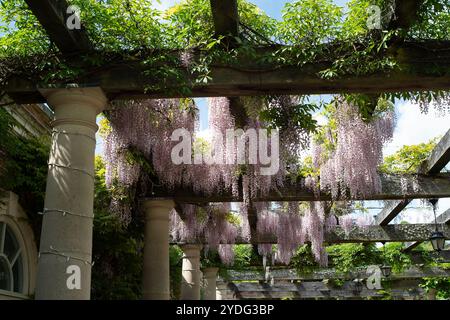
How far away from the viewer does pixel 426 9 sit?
4102mm

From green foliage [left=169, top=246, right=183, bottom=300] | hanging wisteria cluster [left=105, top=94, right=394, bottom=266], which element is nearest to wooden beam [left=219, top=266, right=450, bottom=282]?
green foliage [left=169, top=246, right=183, bottom=300]

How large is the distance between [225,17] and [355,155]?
11.3ft

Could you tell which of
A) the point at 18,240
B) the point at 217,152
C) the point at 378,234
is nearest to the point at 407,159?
the point at 217,152

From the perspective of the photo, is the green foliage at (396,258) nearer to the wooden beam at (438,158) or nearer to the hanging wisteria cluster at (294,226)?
the hanging wisteria cluster at (294,226)

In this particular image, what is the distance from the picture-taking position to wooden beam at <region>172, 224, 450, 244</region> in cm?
1066

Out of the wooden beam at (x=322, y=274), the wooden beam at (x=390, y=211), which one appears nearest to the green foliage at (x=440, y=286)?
the wooden beam at (x=322, y=274)

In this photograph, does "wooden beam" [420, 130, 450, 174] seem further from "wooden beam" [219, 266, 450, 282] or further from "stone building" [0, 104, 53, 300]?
"wooden beam" [219, 266, 450, 282]

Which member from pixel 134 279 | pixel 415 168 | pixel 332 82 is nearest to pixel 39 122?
pixel 134 279

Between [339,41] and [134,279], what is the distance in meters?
5.48

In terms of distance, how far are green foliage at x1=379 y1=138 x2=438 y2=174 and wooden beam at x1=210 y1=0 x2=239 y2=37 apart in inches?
168

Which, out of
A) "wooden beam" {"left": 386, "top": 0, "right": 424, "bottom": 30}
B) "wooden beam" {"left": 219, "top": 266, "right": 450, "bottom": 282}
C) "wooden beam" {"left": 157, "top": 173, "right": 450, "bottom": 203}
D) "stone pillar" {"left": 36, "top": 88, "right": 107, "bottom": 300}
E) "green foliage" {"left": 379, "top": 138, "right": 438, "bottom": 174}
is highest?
"green foliage" {"left": 379, "top": 138, "right": 438, "bottom": 174}

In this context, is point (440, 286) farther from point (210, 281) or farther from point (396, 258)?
point (210, 281)

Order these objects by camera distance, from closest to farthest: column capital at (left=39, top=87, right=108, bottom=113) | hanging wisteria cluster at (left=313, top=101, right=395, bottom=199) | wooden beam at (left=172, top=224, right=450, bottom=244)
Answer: column capital at (left=39, top=87, right=108, bottom=113)
hanging wisteria cluster at (left=313, top=101, right=395, bottom=199)
wooden beam at (left=172, top=224, right=450, bottom=244)

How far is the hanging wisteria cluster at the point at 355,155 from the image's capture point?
20.9 ft
